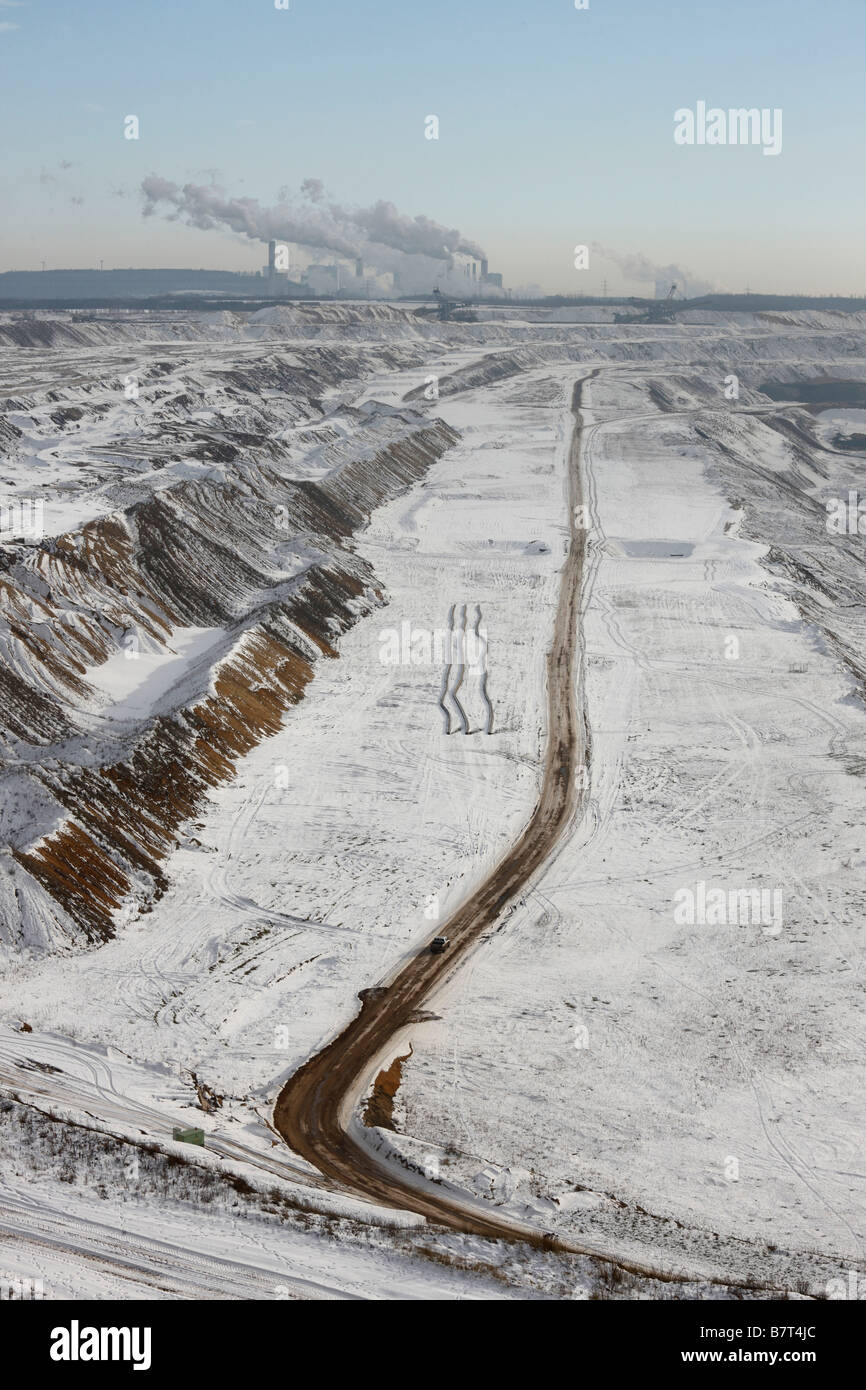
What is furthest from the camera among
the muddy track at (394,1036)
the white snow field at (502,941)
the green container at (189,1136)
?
the green container at (189,1136)

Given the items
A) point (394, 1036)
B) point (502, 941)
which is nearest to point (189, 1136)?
point (394, 1036)

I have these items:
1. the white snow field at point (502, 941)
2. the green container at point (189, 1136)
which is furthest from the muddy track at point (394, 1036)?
the green container at point (189, 1136)

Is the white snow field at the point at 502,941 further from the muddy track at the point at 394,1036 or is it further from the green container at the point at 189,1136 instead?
the muddy track at the point at 394,1036

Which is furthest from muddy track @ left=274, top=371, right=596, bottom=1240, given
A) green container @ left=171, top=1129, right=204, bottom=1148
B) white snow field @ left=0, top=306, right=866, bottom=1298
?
green container @ left=171, top=1129, right=204, bottom=1148

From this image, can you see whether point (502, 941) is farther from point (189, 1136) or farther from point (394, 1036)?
point (189, 1136)

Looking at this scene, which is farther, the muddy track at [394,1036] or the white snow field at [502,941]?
the muddy track at [394,1036]

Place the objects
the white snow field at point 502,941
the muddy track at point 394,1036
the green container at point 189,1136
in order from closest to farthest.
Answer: the white snow field at point 502,941 < the muddy track at point 394,1036 < the green container at point 189,1136
